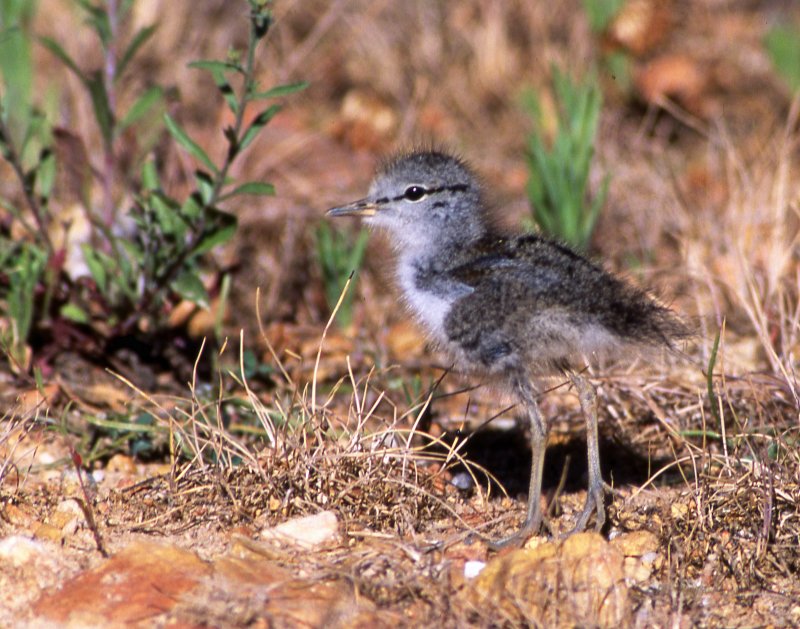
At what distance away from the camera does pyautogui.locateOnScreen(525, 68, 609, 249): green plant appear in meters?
5.01

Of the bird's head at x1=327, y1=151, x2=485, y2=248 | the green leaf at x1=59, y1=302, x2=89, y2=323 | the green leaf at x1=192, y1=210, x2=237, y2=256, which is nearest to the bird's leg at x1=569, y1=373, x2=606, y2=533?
the bird's head at x1=327, y1=151, x2=485, y2=248

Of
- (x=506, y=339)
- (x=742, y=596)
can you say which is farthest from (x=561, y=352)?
(x=742, y=596)

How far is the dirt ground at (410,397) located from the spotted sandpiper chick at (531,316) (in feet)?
0.55

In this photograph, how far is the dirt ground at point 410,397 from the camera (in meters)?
2.90

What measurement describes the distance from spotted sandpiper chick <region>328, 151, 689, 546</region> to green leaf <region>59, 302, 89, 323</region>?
145 centimetres

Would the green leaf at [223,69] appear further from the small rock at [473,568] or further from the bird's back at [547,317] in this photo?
the small rock at [473,568]

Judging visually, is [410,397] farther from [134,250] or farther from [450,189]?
[134,250]

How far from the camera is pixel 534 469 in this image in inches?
133

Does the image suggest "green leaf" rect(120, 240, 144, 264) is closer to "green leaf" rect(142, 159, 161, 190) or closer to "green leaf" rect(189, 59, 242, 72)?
"green leaf" rect(142, 159, 161, 190)

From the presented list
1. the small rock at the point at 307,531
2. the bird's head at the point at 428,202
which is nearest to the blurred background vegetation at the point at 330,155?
the bird's head at the point at 428,202

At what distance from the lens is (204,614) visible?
8.80 feet

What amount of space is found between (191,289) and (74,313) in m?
0.59

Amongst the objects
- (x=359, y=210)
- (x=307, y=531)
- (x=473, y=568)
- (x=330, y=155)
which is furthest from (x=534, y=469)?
(x=330, y=155)

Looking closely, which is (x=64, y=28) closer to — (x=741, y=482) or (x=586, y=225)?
(x=586, y=225)
